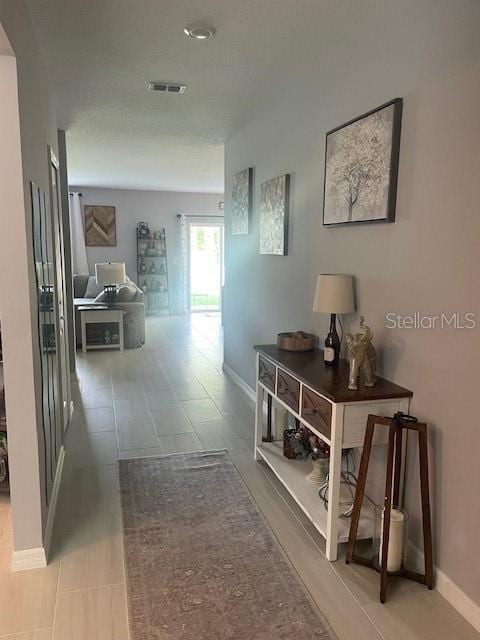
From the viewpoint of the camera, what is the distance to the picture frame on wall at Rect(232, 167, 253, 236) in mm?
4281

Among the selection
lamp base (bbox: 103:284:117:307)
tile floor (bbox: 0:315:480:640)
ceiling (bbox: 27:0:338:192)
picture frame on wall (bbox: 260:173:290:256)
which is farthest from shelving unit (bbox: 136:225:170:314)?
picture frame on wall (bbox: 260:173:290:256)

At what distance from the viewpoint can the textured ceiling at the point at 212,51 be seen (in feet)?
7.11

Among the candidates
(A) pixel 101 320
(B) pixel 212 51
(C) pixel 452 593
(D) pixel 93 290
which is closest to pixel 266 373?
(C) pixel 452 593

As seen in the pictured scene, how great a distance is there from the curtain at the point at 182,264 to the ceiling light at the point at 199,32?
724 centimetres

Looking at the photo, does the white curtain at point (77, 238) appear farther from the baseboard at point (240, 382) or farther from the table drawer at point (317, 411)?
the table drawer at point (317, 411)

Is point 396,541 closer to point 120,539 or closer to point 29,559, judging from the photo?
point 120,539

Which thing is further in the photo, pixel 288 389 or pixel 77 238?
pixel 77 238

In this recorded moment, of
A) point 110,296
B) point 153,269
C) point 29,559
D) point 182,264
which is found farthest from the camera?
point 182,264

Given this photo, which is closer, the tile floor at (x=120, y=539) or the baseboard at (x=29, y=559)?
the tile floor at (x=120, y=539)

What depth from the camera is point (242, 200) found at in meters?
4.47

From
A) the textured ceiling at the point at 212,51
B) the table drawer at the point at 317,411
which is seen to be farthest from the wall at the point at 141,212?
the table drawer at the point at 317,411

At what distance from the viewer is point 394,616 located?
1875 millimetres

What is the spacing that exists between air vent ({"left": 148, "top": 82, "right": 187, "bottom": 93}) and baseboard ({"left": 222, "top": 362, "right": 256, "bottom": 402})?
2536mm

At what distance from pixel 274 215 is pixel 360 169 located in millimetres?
1279
